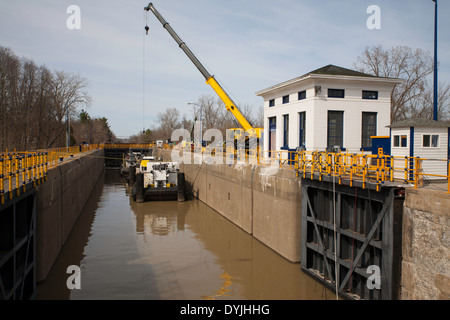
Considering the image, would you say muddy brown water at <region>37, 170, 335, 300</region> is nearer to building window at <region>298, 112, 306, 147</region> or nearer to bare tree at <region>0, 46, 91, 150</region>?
building window at <region>298, 112, 306, 147</region>

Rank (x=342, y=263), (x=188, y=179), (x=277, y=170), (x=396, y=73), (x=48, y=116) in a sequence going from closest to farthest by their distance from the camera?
(x=342, y=263)
(x=277, y=170)
(x=188, y=179)
(x=396, y=73)
(x=48, y=116)

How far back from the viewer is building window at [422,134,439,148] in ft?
41.2

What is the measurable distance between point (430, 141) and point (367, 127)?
9.39 metres

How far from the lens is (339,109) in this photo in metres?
21.2

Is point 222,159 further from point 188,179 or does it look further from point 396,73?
point 396,73

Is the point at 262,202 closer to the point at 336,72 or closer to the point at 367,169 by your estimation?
the point at 367,169

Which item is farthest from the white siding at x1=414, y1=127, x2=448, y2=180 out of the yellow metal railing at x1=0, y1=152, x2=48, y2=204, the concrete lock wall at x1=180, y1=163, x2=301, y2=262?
the yellow metal railing at x1=0, y1=152, x2=48, y2=204

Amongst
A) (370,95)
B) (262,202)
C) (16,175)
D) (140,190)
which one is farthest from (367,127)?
(16,175)

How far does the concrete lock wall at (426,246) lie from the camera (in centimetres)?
796

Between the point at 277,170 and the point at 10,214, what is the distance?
1044cm
